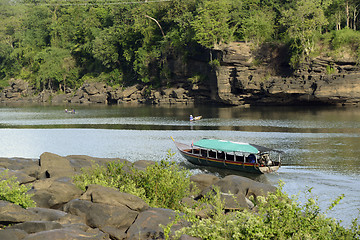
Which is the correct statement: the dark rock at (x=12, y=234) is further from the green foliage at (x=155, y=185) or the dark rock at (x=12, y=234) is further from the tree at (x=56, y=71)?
the tree at (x=56, y=71)

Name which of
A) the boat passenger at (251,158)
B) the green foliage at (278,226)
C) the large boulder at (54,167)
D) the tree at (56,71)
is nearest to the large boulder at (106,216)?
the green foliage at (278,226)

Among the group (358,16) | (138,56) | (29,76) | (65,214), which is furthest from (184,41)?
(65,214)

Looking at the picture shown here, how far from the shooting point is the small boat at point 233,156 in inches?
1216

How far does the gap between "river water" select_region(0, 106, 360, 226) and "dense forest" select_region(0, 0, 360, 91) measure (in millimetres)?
14049

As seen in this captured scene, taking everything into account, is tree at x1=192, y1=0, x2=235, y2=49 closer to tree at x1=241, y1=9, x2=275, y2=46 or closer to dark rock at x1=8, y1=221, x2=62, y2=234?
tree at x1=241, y1=9, x2=275, y2=46

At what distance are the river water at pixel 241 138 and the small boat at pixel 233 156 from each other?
2.05 feet

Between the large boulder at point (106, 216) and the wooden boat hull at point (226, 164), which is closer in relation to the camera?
the large boulder at point (106, 216)

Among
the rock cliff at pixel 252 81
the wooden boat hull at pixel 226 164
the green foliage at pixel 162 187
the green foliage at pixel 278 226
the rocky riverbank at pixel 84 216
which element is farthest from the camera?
the rock cliff at pixel 252 81

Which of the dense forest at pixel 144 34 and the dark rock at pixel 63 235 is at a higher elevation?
the dense forest at pixel 144 34

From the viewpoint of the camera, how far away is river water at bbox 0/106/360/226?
2841cm

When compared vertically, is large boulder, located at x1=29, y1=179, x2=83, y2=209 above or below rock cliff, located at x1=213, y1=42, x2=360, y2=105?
below

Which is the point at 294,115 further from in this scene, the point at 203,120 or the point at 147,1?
the point at 147,1

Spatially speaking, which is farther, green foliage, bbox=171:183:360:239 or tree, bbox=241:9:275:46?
tree, bbox=241:9:275:46

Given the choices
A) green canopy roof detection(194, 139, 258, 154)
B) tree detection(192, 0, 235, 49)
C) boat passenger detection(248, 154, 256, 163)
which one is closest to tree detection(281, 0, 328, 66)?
tree detection(192, 0, 235, 49)
